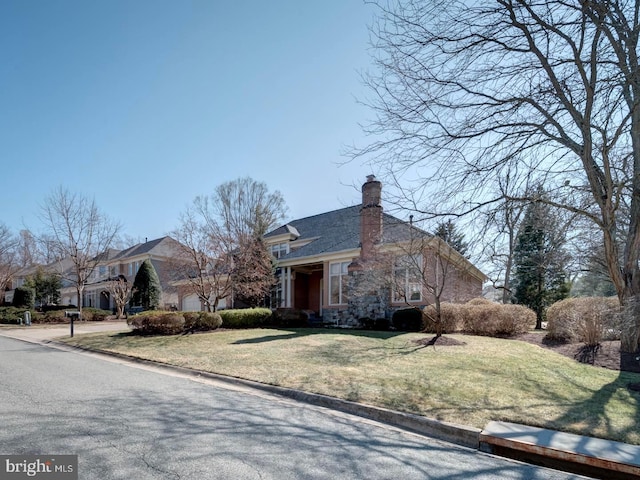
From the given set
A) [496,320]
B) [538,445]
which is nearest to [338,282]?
[496,320]

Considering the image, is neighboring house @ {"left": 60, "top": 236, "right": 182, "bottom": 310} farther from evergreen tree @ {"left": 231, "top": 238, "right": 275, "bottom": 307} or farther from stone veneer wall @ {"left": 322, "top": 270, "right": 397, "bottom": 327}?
stone veneer wall @ {"left": 322, "top": 270, "right": 397, "bottom": 327}

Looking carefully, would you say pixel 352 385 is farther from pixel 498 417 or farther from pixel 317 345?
pixel 317 345

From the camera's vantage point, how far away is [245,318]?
1727cm

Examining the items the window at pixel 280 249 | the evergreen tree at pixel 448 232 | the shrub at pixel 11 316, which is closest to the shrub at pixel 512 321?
the evergreen tree at pixel 448 232

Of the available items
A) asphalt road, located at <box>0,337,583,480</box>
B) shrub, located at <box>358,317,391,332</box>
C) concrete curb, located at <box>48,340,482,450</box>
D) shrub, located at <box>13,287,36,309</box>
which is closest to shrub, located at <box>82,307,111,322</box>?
shrub, located at <box>13,287,36,309</box>

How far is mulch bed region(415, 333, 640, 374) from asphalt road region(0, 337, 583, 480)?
6.71 meters

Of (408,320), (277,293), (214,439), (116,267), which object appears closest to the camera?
(214,439)

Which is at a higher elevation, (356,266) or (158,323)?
(356,266)

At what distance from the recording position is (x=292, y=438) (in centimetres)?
449

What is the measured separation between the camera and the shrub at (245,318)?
55.6 feet

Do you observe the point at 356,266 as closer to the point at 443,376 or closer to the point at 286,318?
the point at 286,318

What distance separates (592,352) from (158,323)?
14.4 m

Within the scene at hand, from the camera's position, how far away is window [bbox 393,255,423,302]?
13664 millimetres

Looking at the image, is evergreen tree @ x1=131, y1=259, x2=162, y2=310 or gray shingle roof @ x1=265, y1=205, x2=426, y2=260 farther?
evergreen tree @ x1=131, y1=259, x2=162, y2=310
